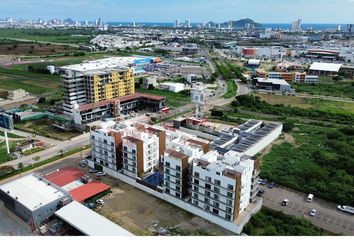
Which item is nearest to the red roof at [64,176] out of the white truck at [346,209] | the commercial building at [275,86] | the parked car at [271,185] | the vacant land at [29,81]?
the parked car at [271,185]

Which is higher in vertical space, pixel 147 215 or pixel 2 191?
pixel 2 191

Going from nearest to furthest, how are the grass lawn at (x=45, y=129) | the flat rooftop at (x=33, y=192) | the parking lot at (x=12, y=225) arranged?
1. the parking lot at (x=12, y=225)
2. the flat rooftop at (x=33, y=192)
3. the grass lawn at (x=45, y=129)

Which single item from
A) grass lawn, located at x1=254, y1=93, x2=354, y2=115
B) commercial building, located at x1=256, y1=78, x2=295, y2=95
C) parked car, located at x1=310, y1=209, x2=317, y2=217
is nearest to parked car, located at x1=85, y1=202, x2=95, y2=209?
parked car, located at x1=310, y1=209, x2=317, y2=217

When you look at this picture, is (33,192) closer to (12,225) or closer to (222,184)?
(12,225)

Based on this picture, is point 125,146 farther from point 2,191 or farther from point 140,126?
point 2,191

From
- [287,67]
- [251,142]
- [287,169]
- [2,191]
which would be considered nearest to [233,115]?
[251,142]

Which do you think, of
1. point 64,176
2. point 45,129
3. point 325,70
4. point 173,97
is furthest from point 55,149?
point 325,70

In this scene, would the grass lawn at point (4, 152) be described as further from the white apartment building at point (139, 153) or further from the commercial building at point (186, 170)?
the white apartment building at point (139, 153)
